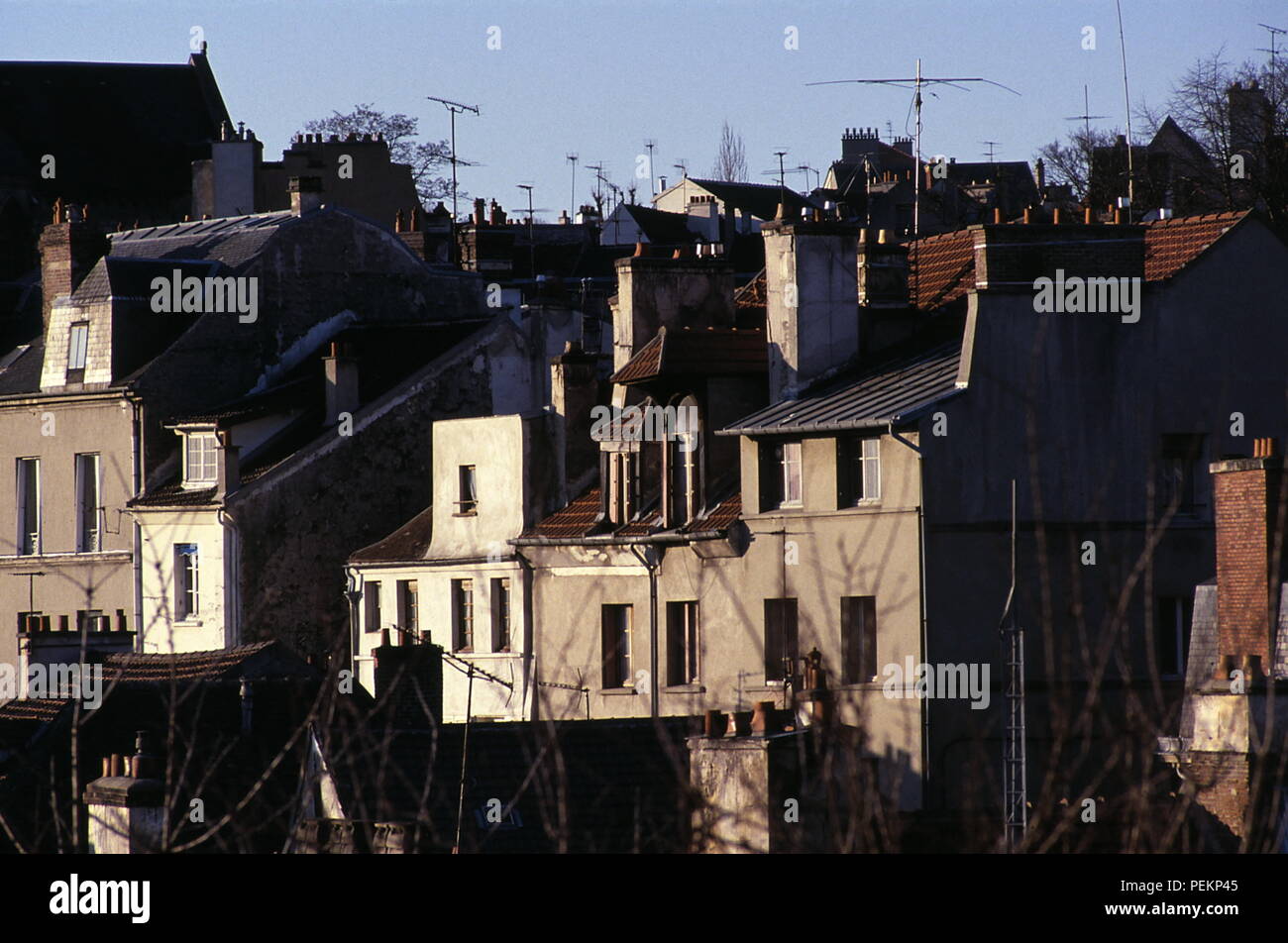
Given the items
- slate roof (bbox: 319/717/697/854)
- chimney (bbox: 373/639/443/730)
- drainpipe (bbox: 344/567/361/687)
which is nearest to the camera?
slate roof (bbox: 319/717/697/854)

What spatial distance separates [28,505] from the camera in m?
45.9

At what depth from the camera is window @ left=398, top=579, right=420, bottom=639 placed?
37.9m

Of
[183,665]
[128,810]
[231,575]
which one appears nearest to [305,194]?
[231,575]

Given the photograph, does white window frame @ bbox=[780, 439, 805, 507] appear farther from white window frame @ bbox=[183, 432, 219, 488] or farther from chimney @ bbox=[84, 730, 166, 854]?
white window frame @ bbox=[183, 432, 219, 488]

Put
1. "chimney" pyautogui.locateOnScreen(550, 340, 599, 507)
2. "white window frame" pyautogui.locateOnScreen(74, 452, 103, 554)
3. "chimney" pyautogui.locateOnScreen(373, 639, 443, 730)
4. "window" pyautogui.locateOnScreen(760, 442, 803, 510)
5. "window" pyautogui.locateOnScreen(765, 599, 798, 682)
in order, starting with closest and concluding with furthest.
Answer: "chimney" pyautogui.locateOnScreen(373, 639, 443, 730) → "window" pyautogui.locateOnScreen(765, 599, 798, 682) → "window" pyautogui.locateOnScreen(760, 442, 803, 510) → "chimney" pyautogui.locateOnScreen(550, 340, 599, 507) → "white window frame" pyautogui.locateOnScreen(74, 452, 103, 554)

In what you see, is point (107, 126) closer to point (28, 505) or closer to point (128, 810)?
point (28, 505)

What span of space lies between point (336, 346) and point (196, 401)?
12.4ft

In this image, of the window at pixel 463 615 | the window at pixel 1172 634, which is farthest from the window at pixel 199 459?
the window at pixel 1172 634

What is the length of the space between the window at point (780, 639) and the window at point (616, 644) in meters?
3.14

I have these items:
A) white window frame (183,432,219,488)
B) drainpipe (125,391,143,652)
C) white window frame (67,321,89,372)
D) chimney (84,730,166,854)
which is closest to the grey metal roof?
chimney (84,730,166,854)

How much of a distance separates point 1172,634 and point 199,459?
62.4 feet

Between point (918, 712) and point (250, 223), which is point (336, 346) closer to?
point (250, 223)

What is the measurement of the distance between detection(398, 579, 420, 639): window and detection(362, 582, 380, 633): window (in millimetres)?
687
